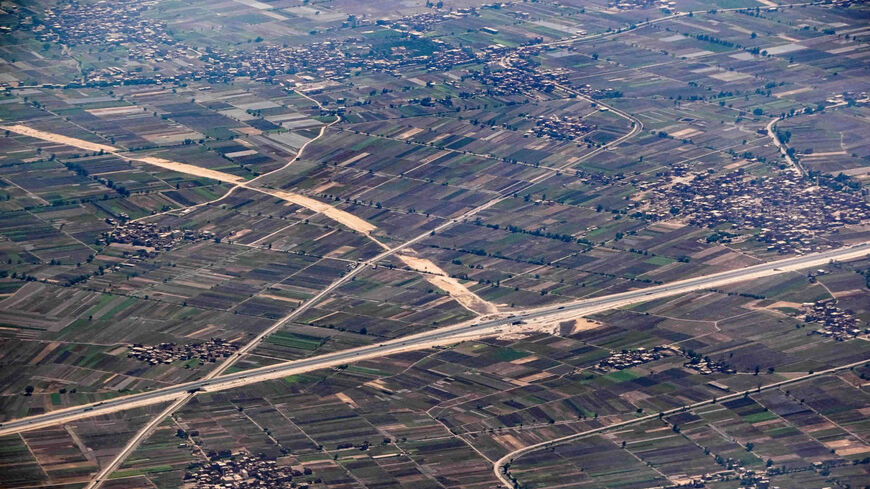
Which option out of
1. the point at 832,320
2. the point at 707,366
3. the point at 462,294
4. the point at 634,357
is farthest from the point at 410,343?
the point at 832,320

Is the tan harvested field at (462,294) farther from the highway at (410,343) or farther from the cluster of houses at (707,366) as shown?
the cluster of houses at (707,366)

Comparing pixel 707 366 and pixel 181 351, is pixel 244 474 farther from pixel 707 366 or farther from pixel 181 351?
pixel 707 366

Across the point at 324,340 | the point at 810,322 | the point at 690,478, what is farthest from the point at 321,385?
the point at 810,322

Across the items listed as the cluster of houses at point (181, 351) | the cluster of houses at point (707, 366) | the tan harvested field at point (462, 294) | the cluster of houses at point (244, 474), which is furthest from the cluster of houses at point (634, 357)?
the cluster of houses at point (181, 351)

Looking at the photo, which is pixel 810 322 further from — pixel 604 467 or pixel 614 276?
pixel 604 467

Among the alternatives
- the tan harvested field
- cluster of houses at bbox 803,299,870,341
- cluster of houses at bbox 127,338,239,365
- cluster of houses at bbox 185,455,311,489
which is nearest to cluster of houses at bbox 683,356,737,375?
cluster of houses at bbox 803,299,870,341

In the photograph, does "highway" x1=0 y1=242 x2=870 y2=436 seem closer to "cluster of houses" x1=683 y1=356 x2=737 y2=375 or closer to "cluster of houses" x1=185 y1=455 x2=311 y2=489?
"cluster of houses" x1=683 y1=356 x2=737 y2=375
